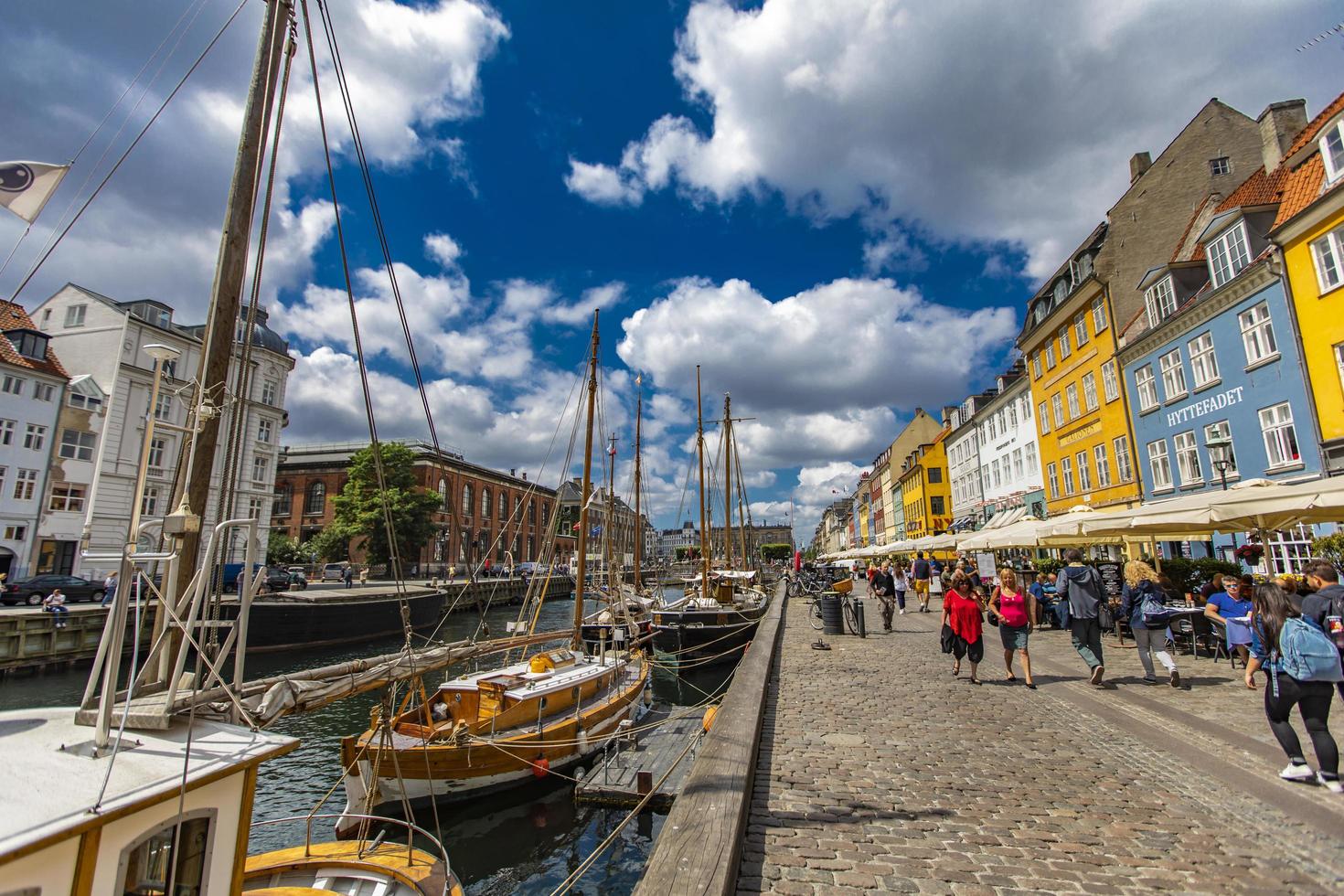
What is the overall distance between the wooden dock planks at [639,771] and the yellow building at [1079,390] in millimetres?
21682

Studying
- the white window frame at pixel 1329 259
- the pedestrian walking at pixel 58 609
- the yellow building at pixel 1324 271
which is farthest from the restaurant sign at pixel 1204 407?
the pedestrian walking at pixel 58 609

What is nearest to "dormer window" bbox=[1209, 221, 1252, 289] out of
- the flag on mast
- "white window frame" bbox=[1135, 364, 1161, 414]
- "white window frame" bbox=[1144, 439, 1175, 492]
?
"white window frame" bbox=[1135, 364, 1161, 414]

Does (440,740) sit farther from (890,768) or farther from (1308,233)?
(1308,233)

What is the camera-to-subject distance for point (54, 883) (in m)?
2.70

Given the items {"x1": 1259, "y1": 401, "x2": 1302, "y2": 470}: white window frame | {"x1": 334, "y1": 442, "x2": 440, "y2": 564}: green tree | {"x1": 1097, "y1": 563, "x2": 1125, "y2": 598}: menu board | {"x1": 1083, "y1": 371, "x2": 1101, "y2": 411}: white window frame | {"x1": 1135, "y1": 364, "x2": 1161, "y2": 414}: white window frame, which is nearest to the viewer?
{"x1": 1259, "y1": 401, "x2": 1302, "y2": 470}: white window frame

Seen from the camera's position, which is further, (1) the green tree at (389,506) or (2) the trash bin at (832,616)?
(1) the green tree at (389,506)

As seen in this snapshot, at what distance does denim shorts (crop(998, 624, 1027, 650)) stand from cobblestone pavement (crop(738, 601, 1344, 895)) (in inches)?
27.6

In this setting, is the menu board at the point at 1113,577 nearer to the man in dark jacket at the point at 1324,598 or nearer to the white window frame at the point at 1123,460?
the white window frame at the point at 1123,460

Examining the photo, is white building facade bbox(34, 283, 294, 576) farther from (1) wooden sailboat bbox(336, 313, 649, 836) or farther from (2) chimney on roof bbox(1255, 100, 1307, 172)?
(2) chimney on roof bbox(1255, 100, 1307, 172)

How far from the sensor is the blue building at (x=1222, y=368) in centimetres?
1656

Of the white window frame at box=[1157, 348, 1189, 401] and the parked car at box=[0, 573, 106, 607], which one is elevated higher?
the white window frame at box=[1157, 348, 1189, 401]

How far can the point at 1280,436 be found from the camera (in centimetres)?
1697

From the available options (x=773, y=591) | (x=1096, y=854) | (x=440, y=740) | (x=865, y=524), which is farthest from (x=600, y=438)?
(x=865, y=524)

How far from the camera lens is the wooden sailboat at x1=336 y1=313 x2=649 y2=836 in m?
9.51
